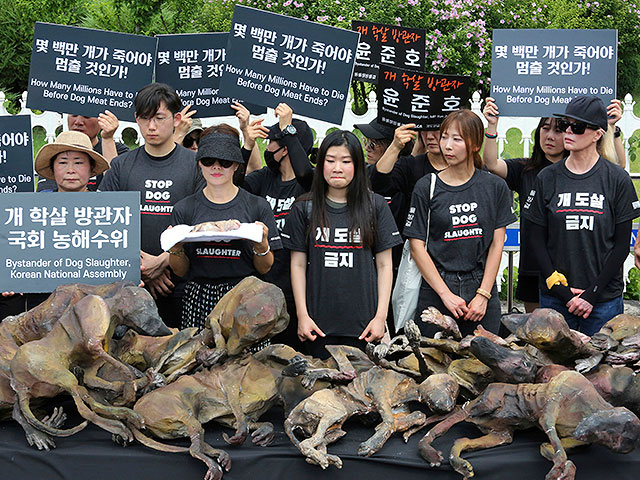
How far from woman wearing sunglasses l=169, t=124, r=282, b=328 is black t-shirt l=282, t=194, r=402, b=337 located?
23 cm

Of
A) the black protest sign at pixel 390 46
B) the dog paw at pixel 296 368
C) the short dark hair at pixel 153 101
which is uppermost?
the black protest sign at pixel 390 46

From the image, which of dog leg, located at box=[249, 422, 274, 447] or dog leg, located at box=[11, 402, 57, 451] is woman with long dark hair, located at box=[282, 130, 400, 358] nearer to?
dog leg, located at box=[249, 422, 274, 447]

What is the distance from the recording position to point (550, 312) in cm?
238

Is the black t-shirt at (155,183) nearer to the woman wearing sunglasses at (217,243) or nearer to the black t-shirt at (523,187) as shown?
the woman wearing sunglasses at (217,243)

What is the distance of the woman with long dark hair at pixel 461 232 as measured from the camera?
11.9ft

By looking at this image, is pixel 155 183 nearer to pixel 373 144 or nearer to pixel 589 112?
pixel 373 144

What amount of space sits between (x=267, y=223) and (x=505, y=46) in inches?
75.3

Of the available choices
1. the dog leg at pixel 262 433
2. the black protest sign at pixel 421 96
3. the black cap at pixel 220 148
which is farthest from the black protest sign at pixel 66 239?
the black protest sign at pixel 421 96

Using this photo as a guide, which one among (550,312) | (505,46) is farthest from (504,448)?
(505,46)

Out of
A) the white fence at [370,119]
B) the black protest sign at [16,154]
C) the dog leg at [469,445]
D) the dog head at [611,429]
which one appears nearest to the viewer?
the dog head at [611,429]

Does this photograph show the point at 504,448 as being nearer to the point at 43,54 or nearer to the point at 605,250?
the point at 605,250

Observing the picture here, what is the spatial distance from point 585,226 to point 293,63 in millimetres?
1699

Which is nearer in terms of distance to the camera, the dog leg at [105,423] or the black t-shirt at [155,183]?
the dog leg at [105,423]

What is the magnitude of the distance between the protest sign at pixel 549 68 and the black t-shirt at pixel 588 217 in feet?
2.47
